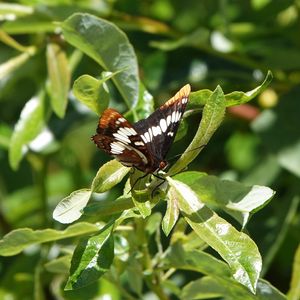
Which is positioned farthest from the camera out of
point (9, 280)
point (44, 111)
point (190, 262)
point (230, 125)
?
point (230, 125)

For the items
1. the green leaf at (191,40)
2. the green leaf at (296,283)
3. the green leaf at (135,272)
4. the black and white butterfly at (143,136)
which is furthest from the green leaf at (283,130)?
the black and white butterfly at (143,136)

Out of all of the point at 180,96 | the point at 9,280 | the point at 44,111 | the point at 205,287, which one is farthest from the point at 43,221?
the point at 180,96

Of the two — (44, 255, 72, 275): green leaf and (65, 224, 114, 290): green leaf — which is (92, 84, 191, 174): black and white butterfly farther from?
(44, 255, 72, 275): green leaf

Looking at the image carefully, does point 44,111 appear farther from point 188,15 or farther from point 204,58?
point 188,15

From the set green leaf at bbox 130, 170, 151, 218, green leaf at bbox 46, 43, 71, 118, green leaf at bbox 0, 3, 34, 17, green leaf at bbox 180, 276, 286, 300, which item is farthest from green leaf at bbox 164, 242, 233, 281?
green leaf at bbox 0, 3, 34, 17

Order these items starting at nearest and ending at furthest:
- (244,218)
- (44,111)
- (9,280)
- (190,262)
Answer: (244,218)
(190,262)
(44,111)
(9,280)

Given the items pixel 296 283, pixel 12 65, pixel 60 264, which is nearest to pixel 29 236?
pixel 60 264

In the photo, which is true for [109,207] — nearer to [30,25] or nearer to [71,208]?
[71,208]
